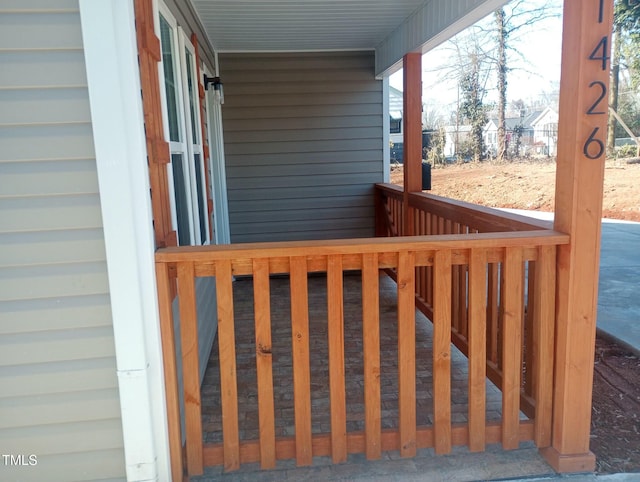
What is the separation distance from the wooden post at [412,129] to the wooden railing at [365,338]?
2362 mm

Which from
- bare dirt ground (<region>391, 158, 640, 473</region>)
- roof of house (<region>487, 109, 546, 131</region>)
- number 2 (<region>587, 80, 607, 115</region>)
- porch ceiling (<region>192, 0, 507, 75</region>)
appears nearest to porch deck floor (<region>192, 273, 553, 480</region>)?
bare dirt ground (<region>391, 158, 640, 473</region>)

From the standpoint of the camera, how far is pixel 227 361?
6.70 ft

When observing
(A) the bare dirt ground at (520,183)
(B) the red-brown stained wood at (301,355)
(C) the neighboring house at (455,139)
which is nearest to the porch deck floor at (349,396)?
(B) the red-brown stained wood at (301,355)

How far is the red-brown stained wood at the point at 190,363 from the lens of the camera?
1959mm

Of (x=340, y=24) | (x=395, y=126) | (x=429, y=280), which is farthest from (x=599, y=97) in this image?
(x=395, y=126)

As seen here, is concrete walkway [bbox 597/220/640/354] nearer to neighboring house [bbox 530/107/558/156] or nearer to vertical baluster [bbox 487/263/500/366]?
vertical baluster [bbox 487/263/500/366]

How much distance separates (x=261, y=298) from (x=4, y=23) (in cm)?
128

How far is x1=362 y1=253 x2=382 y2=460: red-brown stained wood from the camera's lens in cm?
204

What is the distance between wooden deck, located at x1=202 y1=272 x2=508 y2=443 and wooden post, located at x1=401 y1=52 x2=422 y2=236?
1.04 meters

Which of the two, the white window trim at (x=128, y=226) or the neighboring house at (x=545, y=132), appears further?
the neighboring house at (x=545, y=132)

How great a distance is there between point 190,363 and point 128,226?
24.0 inches

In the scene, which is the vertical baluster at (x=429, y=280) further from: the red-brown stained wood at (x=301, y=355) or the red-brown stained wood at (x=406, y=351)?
the red-brown stained wood at (x=301, y=355)

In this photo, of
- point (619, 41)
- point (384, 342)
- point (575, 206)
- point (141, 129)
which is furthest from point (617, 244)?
point (619, 41)

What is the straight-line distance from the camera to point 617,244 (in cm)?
720
